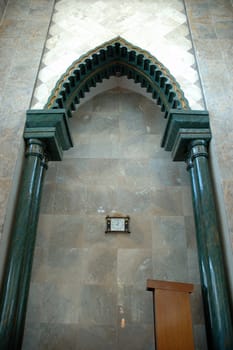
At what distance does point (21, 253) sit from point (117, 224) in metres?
1.61

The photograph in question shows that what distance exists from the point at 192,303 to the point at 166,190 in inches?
67.3

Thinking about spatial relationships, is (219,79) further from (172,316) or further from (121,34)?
(172,316)

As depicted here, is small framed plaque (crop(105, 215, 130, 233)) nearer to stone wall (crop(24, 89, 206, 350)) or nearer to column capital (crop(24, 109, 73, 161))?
stone wall (crop(24, 89, 206, 350))

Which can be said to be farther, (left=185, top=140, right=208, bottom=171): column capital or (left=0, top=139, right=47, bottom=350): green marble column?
(left=185, top=140, right=208, bottom=171): column capital

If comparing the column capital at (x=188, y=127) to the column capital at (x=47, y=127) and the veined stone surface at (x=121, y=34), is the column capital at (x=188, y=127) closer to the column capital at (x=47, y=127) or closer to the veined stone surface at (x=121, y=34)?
the veined stone surface at (x=121, y=34)

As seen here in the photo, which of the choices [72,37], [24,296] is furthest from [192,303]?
[72,37]

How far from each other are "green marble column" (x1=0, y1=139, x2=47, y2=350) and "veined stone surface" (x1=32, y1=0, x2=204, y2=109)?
3.26 feet

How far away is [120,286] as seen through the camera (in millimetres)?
4414

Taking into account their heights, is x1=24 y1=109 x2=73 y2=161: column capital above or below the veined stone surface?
below

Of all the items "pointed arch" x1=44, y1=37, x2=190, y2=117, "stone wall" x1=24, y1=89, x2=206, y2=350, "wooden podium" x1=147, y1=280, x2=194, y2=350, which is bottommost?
"wooden podium" x1=147, y1=280, x2=194, y2=350

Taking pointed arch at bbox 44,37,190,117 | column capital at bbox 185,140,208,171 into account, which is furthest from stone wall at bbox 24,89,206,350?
column capital at bbox 185,140,208,171

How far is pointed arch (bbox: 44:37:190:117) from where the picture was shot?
4.71 metres

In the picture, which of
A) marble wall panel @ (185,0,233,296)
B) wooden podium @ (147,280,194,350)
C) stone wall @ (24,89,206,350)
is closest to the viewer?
wooden podium @ (147,280,194,350)

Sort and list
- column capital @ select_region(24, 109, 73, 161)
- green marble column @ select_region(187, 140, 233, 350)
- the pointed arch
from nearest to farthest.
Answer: green marble column @ select_region(187, 140, 233, 350) < column capital @ select_region(24, 109, 73, 161) < the pointed arch
